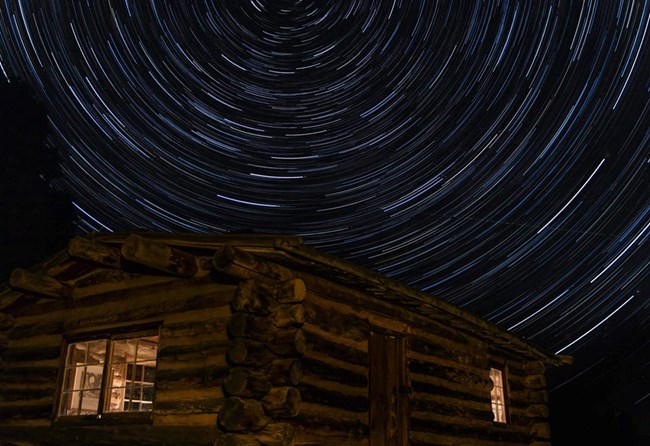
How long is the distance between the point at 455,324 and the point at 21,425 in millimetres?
8076

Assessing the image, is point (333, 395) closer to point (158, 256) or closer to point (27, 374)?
point (158, 256)

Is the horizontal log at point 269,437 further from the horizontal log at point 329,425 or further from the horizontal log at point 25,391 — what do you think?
the horizontal log at point 25,391

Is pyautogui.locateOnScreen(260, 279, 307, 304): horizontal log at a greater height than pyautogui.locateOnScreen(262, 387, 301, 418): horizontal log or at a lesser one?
greater

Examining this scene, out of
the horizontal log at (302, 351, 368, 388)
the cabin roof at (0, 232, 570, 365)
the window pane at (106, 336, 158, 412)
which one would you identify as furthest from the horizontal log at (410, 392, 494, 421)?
the window pane at (106, 336, 158, 412)

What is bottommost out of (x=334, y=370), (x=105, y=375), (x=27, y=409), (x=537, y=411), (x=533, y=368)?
(x=27, y=409)

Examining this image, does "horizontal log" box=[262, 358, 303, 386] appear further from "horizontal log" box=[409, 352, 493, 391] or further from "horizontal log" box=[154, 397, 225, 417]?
"horizontal log" box=[409, 352, 493, 391]

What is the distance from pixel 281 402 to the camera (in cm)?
789

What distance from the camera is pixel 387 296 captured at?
403 inches

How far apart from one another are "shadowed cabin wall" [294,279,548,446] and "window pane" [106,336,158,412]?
2654 millimetres

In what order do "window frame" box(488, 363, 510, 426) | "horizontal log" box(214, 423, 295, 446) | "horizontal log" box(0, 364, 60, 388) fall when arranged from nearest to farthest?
1. "horizontal log" box(214, 423, 295, 446)
2. "horizontal log" box(0, 364, 60, 388)
3. "window frame" box(488, 363, 510, 426)

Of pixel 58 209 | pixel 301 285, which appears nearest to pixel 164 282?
pixel 301 285

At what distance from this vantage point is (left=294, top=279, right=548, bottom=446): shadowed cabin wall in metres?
8.96

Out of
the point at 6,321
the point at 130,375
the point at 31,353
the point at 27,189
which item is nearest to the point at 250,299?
the point at 130,375

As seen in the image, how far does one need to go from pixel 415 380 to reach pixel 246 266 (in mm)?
4949
